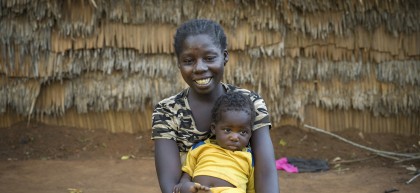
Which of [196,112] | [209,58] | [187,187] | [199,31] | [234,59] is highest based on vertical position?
[199,31]

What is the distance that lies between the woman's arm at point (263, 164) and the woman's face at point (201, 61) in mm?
343

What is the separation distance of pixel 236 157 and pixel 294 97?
325 cm

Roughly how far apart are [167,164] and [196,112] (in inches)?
11.9

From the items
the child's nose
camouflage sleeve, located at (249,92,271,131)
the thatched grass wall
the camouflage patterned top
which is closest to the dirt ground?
the thatched grass wall

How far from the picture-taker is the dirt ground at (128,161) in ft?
16.0

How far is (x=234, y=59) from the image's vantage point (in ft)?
19.1

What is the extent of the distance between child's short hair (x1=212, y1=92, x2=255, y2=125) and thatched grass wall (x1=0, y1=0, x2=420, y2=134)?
2894 mm

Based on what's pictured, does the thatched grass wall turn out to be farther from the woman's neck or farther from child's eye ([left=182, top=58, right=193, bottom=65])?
child's eye ([left=182, top=58, right=193, bottom=65])

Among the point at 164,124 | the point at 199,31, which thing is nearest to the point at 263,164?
the point at 164,124

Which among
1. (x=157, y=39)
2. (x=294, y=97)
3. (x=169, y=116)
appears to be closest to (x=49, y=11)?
(x=157, y=39)

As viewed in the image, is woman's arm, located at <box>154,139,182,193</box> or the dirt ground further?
the dirt ground

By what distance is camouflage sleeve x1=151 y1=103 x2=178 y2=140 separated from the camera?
2938 mm

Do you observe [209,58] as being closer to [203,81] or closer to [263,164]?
[203,81]

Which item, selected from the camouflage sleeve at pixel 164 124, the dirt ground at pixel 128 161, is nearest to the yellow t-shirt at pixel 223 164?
the camouflage sleeve at pixel 164 124
